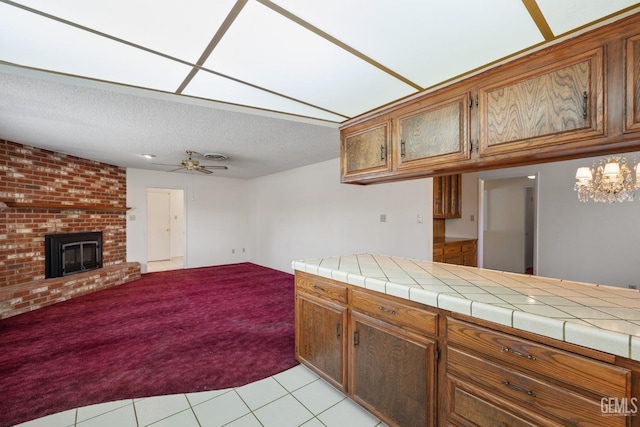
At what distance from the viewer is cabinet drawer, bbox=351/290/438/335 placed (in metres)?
1.37

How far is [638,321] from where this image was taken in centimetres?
96

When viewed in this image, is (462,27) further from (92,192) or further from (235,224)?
(235,224)

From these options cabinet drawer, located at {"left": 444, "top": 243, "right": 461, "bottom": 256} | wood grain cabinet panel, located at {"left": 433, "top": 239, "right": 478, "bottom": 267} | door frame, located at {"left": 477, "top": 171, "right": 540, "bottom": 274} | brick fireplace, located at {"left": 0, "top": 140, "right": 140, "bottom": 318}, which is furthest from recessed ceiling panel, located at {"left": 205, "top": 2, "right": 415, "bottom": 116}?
A: brick fireplace, located at {"left": 0, "top": 140, "right": 140, "bottom": 318}

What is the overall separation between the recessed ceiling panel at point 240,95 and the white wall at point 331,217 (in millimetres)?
2053

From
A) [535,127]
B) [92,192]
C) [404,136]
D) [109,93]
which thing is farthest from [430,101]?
[92,192]

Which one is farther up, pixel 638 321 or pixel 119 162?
pixel 119 162

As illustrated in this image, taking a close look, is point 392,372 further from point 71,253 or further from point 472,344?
point 71,253

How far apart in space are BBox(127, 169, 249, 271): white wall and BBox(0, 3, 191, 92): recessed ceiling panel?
4.83m

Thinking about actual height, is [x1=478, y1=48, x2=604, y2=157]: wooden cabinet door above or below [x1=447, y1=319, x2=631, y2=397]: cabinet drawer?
above

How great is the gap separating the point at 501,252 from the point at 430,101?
18.4ft

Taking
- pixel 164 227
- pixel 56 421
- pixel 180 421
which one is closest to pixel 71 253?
pixel 164 227

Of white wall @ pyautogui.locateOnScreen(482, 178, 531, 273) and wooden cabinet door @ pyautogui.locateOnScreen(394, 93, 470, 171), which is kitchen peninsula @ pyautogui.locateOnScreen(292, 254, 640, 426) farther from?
white wall @ pyautogui.locateOnScreen(482, 178, 531, 273)

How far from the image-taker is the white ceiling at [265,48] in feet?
3.39

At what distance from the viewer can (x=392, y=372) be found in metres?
1.54
